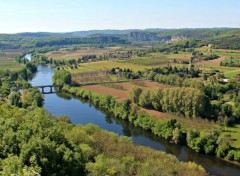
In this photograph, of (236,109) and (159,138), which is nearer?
(159,138)

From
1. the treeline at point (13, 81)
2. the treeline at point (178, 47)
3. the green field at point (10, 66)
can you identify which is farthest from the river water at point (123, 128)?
the treeline at point (178, 47)

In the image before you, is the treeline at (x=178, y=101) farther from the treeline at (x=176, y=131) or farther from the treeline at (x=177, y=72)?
the treeline at (x=177, y=72)

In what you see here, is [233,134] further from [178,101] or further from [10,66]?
[10,66]

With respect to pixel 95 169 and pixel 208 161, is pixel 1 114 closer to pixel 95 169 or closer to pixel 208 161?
pixel 95 169

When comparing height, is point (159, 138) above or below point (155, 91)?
below

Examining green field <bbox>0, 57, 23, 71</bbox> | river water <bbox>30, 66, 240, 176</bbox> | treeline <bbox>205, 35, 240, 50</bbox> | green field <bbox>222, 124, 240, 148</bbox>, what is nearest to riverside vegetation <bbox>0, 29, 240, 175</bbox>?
green field <bbox>222, 124, 240, 148</bbox>

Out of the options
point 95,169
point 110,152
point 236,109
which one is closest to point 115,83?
point 236,109

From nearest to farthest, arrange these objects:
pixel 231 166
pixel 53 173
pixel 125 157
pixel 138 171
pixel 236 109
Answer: pixel 53 173 < pixel 138 171 < pixel 125 157 < pixel 231 166 < pixel 236 109
